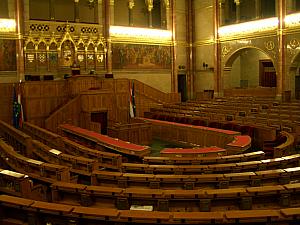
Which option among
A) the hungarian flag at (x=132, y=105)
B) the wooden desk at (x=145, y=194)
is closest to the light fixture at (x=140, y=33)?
the hungarian flag at (x=132, y=105)

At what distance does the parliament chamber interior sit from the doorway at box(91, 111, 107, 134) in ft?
0.14

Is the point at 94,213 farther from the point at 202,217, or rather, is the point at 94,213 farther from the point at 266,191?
the point at 266,191

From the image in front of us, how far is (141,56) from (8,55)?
7288 millimetres

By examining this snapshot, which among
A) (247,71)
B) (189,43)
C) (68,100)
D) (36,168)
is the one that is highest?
(189,43)

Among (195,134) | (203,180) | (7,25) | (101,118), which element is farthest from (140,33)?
(203,180)

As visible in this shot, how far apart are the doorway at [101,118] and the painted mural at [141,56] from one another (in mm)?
5055

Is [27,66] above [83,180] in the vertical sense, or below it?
above

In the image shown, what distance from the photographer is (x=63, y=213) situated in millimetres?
3441

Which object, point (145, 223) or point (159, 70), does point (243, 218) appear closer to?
point (145, 223)

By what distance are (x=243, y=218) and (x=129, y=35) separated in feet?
55.8

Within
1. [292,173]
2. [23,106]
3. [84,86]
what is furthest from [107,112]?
[292,173]

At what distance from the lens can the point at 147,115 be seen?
641 inches

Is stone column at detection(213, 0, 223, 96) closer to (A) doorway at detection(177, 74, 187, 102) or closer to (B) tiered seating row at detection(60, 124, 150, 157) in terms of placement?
(A) doorway at detection(177, 74, 187, 102)

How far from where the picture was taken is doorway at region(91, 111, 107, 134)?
1397 cm
